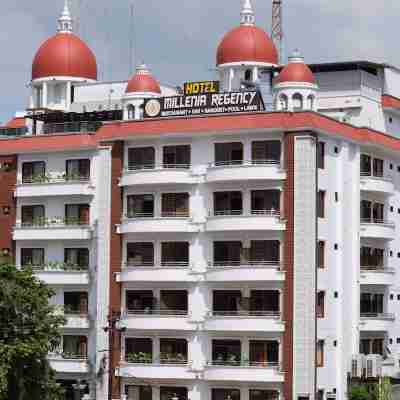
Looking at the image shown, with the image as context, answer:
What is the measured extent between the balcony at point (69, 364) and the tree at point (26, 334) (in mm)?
9337

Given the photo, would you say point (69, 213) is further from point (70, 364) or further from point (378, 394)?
point (378, 394)

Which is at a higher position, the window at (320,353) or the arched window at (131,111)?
the arched window at (131,111)

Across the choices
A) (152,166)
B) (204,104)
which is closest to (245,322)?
(152,166)

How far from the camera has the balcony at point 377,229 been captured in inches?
3359

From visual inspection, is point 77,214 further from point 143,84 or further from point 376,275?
point 376,275

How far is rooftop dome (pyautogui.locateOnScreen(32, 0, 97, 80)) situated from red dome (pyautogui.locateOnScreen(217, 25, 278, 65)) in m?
9.92

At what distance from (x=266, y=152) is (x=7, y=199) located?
1899 centimetres

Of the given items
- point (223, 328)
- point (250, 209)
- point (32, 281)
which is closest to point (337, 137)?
point (250, 209)

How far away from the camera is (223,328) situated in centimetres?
8025

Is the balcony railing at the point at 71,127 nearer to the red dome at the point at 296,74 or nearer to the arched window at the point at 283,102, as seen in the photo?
the arched window at the point at 283,102

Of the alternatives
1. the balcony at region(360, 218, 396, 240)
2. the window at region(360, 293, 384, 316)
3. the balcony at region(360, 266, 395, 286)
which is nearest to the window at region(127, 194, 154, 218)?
the balcony at region(360, 218, 396, 240)

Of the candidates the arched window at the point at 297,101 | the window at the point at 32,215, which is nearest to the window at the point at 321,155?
the arched window at the point at 297,101

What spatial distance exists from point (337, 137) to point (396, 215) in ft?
31.6

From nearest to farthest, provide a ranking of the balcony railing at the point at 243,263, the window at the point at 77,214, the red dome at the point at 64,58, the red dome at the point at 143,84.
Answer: the balcony railing at the point at 243,263 < the red dome at the point at 143,84 < the window at the point at 77,214 < the red dome at the point at 64,58
